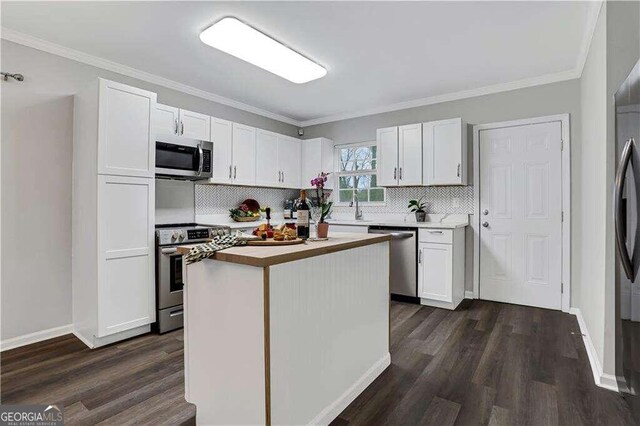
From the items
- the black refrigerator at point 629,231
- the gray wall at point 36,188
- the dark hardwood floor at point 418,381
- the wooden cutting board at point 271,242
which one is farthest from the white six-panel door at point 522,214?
the gray wall at point 36,188

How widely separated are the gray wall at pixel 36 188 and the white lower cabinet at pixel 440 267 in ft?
11.5

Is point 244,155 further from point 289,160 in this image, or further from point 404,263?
point 404,263

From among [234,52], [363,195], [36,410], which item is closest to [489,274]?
[363,195]

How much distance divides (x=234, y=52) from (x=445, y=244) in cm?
281

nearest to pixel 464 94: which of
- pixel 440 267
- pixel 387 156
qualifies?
pixel 387 156

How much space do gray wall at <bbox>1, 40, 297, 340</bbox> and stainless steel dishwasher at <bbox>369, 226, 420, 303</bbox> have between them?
3255 mm

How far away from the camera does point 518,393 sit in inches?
79.2

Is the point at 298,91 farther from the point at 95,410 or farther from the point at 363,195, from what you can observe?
the point at 95,410

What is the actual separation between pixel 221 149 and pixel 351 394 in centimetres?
299

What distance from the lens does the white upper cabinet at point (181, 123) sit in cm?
339

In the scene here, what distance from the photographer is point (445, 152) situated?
3.93 m

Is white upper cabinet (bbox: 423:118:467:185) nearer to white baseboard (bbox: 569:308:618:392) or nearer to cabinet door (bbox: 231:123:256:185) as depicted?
white baseboard (bbox: 569:308:618:392)

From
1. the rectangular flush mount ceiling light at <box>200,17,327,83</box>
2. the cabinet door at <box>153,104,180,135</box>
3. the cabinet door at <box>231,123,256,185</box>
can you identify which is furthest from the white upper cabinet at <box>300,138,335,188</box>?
the cabinet door at <box>153,104,180,135</box>

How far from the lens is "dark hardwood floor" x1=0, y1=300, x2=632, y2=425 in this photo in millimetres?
1806
